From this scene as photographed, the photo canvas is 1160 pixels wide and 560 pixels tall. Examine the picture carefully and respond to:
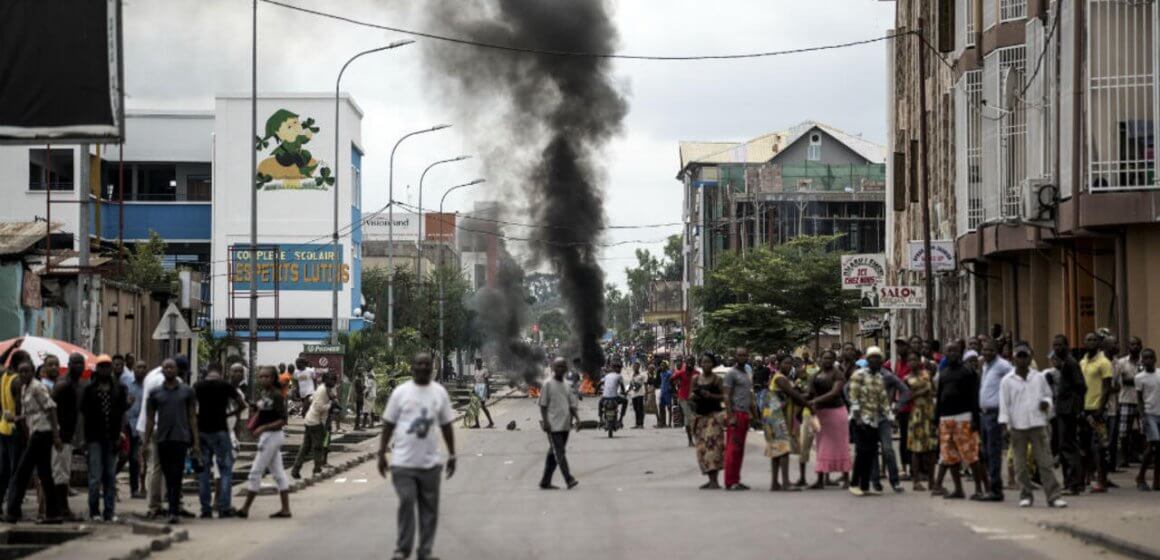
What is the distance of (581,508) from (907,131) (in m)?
30.5

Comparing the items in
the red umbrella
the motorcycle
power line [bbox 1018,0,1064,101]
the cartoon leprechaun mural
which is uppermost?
the cartoon leprechaun mural

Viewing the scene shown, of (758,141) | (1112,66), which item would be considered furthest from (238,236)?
(1112,66)

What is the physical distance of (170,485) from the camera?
1573cm

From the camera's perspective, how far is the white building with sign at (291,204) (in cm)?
7356

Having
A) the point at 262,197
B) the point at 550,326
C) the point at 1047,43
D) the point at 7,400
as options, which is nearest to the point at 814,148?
the point at 262,197

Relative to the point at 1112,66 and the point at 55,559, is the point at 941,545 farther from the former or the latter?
the point at 1112,66

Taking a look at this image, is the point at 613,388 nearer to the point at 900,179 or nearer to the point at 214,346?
the point at 214,346

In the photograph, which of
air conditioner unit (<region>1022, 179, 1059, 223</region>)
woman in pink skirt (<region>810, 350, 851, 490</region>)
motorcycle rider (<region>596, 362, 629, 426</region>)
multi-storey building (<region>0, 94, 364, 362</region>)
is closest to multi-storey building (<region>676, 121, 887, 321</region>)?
multi-storey building (<region>0, 94, 364, 362</region>)

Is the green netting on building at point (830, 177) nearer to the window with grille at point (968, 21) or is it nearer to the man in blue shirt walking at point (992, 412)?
the window with grille at point (968, 21)

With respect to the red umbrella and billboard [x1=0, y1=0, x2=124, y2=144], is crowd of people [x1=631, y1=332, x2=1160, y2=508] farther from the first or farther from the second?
billboard [x1=0, y1=0, x2=124, y2=144]

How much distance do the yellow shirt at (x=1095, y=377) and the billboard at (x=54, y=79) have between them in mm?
11181

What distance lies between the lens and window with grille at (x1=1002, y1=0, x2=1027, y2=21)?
30.5 m

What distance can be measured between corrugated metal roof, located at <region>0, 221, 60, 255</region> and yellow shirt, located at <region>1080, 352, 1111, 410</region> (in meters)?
16.4

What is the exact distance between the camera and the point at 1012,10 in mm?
30719
